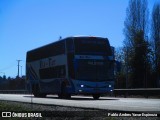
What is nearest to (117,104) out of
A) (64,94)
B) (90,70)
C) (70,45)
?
(90,70)

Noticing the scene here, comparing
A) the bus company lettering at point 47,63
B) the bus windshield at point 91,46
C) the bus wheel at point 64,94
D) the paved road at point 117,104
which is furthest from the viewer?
the bus company lettering at point 47,63

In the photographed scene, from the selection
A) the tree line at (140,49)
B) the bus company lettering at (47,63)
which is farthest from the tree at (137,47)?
the bus company lettering at (47,63)

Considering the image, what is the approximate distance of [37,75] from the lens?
3759 cm

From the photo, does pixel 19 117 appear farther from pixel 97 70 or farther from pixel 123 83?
pixel 123 83

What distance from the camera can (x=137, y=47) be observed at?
72312mm

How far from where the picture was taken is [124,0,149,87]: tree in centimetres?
7150

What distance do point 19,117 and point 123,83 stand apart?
66.1 m

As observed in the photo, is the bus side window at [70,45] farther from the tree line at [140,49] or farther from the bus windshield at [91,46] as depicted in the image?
the tree line at [140,49]

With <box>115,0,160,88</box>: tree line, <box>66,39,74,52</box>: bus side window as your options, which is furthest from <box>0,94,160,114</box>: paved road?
<box>115,0,160,88</box>: tree line

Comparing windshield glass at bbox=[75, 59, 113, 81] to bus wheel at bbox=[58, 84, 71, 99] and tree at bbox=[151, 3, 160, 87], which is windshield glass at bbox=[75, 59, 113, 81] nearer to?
bus wheel at bbox=[58, 84, 71, 99]

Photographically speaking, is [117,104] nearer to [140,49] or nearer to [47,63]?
[47,63]

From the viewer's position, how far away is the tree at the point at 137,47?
235 ft

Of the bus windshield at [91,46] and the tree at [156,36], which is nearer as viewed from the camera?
the bus windshield at [91,46]

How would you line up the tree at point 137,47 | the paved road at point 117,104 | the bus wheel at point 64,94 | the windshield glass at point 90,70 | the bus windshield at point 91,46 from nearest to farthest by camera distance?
the paved road at point 117,104, the windshield glass at point 90,70, the bus windshield at point 91,46, the bus wheel at point 64,94, the tree at point 137,47
